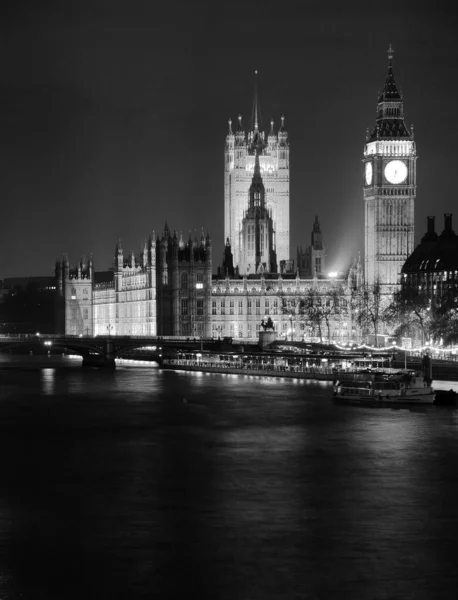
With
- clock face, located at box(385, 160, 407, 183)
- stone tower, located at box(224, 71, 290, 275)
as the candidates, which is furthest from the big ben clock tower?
stone tower, located at box(224, 71, 290, 275)

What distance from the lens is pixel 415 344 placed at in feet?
409

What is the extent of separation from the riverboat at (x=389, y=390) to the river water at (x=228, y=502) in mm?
2993

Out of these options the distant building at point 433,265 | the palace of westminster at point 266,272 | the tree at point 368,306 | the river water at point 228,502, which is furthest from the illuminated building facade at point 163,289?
the river water at point 228,502

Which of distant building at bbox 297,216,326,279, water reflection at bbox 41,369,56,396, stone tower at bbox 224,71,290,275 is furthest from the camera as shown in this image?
stone tower at bbox 224,71,290,275

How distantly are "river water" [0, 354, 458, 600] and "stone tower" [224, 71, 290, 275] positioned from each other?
10734 cm

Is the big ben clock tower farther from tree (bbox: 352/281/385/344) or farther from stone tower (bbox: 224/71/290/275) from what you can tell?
stone tower (bbox: 224/71/290/275)

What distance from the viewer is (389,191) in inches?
6097

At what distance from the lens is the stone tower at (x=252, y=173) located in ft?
603

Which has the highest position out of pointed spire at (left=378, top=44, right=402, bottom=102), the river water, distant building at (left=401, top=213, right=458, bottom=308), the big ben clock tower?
pointed spire at (left=378, top=44, right=402, bottom=102)

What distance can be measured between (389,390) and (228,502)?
1386 inches

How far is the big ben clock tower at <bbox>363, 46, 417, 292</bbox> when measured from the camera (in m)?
155

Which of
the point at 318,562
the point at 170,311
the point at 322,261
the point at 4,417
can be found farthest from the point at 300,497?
the point at 322,261

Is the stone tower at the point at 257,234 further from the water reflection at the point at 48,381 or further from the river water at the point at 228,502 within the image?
the river water at the point at 228,502

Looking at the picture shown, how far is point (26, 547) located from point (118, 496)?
849 centimetres
